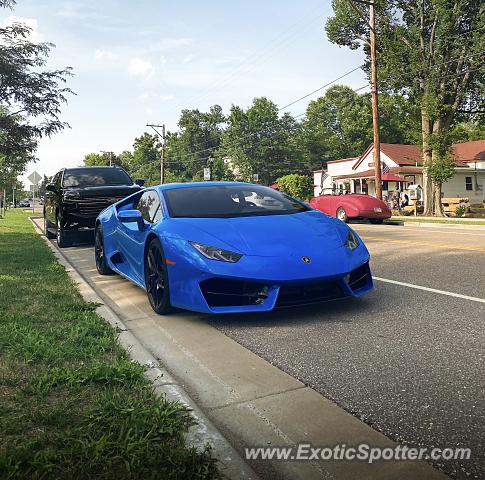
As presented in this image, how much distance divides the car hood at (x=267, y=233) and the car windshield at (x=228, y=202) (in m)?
0.24

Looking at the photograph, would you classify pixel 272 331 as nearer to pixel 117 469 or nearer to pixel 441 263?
pixel 117 469

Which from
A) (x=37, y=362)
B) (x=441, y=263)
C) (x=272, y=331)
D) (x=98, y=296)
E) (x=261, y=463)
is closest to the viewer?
(x=261, y=463)

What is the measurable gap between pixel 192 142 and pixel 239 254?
102m

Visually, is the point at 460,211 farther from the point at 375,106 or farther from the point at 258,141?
the point at 258,141

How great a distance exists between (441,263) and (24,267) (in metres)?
6.25

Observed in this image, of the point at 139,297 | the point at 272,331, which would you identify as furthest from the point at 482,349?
the point at 139,297

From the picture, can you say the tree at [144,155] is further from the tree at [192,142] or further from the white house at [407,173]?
the white house at [407,173]

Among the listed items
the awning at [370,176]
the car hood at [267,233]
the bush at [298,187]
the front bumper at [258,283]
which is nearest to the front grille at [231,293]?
the front bumper at [258,283]

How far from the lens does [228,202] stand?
5383mm

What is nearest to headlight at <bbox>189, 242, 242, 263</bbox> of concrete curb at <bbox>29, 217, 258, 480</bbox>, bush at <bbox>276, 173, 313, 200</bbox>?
concrete curb at <bbox>29, 217, 258, 480</bbox>

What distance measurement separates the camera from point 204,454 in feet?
7.02

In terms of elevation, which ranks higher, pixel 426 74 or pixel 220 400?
pixel 426 74

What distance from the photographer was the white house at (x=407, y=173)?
3853 centimetres

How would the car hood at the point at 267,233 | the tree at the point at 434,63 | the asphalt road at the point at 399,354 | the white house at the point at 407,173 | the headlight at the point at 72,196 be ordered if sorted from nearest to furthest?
the asphalt road at the point at 399,354 → the car hood at the point at 267,233 → the headlight at the point at 72,196 → the tree at the point at 434,63 → the white house at the point at 407,173
